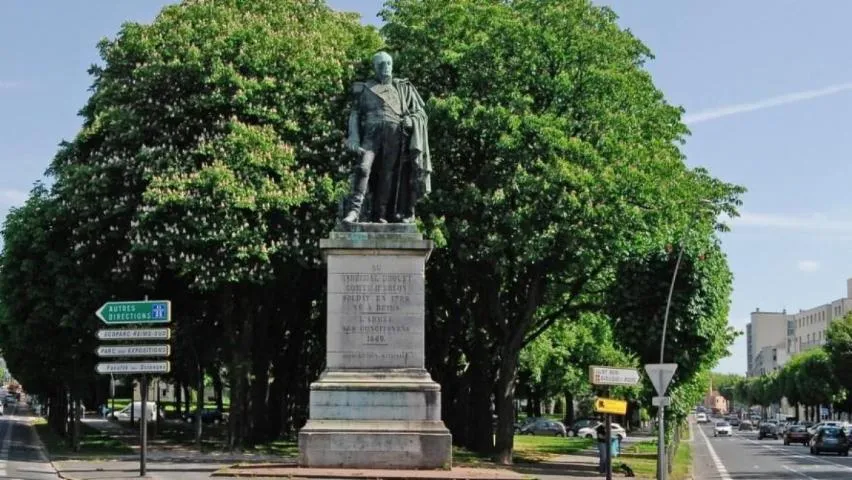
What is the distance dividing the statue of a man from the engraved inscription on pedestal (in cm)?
104

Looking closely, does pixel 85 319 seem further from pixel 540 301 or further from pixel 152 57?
pixel 540 301

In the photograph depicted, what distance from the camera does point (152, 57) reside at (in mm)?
34844

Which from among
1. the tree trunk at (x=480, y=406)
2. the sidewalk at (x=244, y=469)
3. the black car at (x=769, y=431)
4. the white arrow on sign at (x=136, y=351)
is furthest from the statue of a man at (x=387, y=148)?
the black car at (x=769, y=431)

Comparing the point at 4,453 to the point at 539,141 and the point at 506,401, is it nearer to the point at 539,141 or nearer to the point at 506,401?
the point at 506,401

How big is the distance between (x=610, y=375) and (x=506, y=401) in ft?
55.0

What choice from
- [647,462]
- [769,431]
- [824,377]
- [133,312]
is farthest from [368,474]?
[824,377]

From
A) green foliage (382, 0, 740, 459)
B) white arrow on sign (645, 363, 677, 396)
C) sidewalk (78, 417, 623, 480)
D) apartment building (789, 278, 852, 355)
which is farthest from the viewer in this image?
apartment building (789, 278, 852, 355)

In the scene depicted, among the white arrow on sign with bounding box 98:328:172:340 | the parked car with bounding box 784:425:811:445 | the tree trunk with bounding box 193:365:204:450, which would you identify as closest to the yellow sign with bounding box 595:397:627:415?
the white arrow on sign with bounding box 98:328:172:340

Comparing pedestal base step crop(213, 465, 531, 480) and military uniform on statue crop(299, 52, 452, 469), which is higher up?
military uniform on statue crop(299, 52, 452, 469)

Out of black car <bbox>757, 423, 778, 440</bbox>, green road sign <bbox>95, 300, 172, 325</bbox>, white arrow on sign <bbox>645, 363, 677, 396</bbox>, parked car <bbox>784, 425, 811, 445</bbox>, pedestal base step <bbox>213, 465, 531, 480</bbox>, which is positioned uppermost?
green road sign <bbox>95, 300, 172, 325</bbox>

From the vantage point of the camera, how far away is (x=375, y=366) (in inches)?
716

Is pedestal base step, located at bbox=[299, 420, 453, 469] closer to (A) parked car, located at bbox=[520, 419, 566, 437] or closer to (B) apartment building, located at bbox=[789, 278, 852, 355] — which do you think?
(A) parked car, located at bbox=[520, 419, 566, 437]

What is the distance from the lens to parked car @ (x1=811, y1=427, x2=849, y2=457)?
6247 centimetres

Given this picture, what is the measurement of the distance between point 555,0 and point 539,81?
3.16 m
